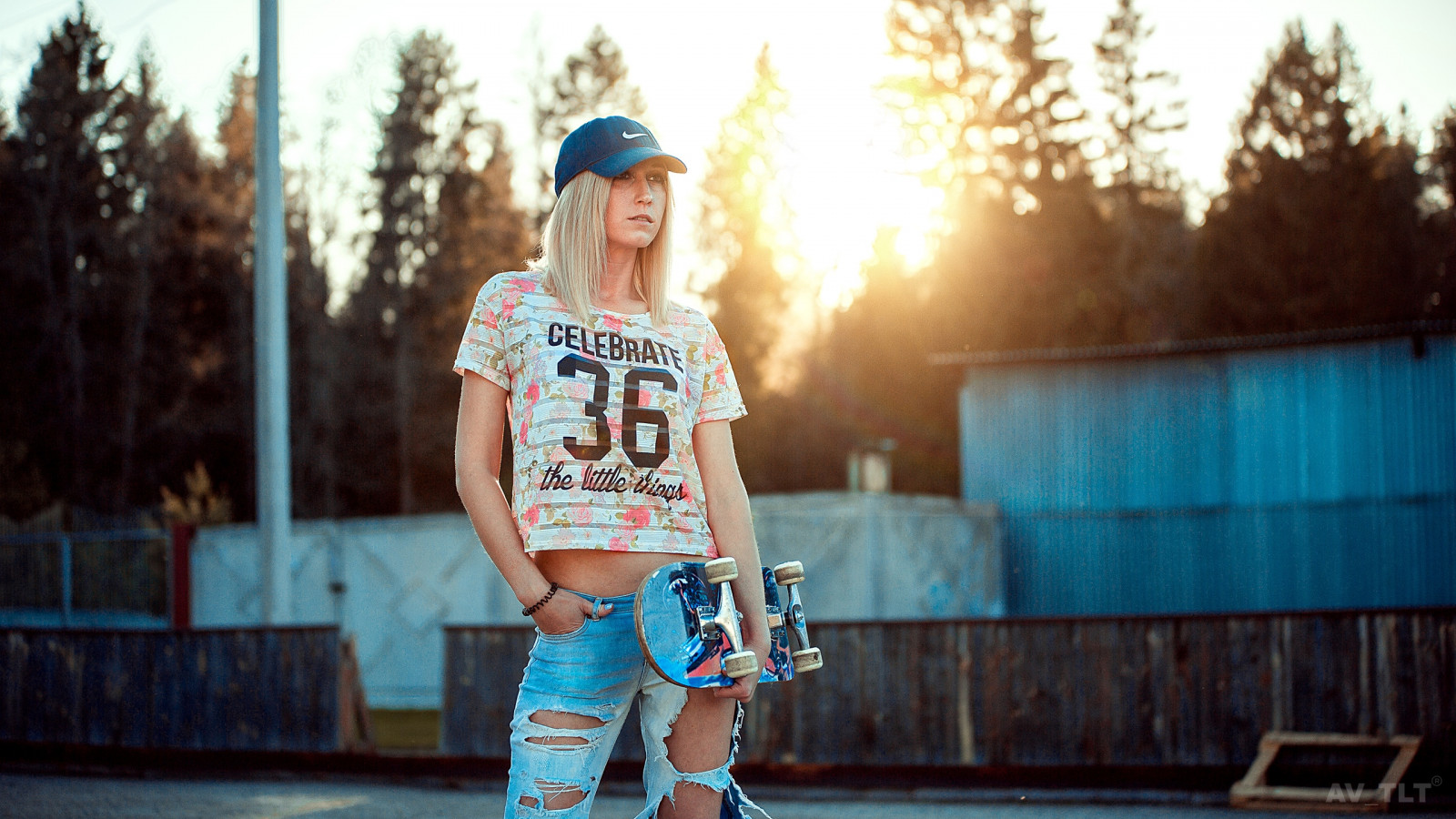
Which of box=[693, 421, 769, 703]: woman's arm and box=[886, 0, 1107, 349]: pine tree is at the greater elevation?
box=[886, 0, 1107, 349]: pine tree

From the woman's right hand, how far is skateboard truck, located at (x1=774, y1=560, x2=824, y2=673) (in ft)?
1.54

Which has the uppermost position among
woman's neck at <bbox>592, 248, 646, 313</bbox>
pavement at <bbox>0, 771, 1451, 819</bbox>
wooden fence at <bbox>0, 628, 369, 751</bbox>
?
woman's neck at <bbox>592, 248, 646, 313</bbox>

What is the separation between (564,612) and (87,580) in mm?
19756

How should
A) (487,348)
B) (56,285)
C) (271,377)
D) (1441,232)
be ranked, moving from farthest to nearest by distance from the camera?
(1441,232) → (56,285) → (271,377) → (487,348)

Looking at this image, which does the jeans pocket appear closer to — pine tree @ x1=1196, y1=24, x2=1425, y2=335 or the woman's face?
the woman's face


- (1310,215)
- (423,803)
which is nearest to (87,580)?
(423,803)

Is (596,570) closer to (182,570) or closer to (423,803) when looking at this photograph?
(423,803)

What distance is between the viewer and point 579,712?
2609mm

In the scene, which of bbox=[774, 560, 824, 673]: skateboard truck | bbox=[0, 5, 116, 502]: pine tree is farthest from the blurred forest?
bbox=[774, 560, 824, 673]: skateboard truck

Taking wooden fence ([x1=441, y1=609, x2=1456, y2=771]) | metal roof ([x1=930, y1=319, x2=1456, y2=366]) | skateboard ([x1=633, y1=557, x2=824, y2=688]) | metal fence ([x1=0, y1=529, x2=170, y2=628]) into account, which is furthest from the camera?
metal roof ([x1=930, y1=319, x2=1456, y2=366])

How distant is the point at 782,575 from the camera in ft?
9.55

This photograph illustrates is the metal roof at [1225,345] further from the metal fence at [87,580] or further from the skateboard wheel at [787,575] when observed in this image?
the skateboard wheel at [787,575]

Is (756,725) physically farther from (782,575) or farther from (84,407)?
(84,407)

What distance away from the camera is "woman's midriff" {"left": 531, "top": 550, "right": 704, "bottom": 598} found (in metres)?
2.62
